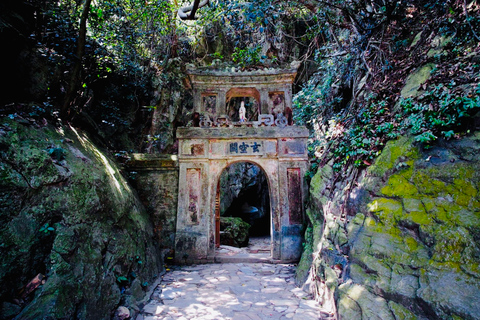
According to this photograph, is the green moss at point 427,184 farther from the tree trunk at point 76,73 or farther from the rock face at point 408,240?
the tree trunk at point 76,73

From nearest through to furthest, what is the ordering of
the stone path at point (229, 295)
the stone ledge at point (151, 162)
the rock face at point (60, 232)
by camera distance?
the rock face at point (60, 232) < the stone path at point (229, 295) < the stone ledge at point (151, 162)

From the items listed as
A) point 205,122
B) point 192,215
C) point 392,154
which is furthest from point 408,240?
point 205,122

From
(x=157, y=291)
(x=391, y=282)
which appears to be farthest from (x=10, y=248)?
(x=391, y=282)

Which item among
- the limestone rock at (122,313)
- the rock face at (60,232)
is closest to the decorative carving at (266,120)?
the rock face at (60,232)

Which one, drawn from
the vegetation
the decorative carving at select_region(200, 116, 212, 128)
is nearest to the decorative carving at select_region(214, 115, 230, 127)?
the decorative carving at select_region(200, 116, 212, 128)

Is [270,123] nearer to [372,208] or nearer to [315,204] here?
[315,204]

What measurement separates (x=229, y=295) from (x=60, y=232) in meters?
2.98

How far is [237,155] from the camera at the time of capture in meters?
6.80

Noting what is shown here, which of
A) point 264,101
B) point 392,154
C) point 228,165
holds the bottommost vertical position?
point 392,154

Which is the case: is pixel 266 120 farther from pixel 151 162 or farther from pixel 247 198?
pixel 247 198

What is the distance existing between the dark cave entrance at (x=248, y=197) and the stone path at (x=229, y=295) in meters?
7.51

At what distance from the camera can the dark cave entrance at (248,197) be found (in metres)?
13.7

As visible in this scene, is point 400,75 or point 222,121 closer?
point 400,75

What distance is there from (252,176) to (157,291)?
1090 centimetres
